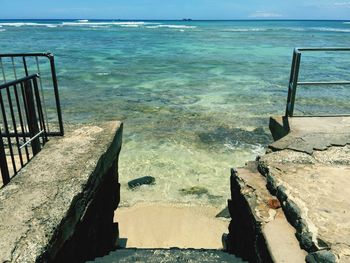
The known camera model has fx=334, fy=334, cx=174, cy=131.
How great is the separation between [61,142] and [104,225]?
1.30 meters

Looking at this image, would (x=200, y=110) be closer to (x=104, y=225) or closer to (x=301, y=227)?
(x=104, y=225)

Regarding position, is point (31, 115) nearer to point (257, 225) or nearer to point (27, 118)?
point (27, 118)

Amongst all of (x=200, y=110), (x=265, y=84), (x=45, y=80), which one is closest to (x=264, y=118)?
(x=200, y=110)

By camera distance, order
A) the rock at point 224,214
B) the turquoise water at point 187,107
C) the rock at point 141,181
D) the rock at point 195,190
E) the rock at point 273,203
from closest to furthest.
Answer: the rock at point 273,203, the rock at point 224,214, the rock at point 195,190, the rock at point 141,181, the turquoise water at point 187,107

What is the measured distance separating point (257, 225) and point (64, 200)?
1.86m

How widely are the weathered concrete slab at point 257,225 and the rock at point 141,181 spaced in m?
2.67

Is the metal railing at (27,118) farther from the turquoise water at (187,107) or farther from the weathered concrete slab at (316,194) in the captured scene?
the weathered concrete slab at (316,194)

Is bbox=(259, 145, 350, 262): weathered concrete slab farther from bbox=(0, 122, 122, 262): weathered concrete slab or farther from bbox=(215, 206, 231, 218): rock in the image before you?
bbox=(0, 122, 122, 262): weathered concrete slab

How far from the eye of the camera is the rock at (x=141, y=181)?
6.85 metres

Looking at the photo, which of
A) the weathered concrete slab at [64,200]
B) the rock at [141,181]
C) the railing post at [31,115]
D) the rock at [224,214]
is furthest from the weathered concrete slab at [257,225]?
the rock at [141,181]

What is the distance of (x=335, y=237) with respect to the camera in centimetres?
275

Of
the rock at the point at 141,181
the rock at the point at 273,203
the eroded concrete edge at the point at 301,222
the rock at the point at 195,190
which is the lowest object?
the rock at the point at 195,190

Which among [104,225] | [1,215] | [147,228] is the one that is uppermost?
[1,215]

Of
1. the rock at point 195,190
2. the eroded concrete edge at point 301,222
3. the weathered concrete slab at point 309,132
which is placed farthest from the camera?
the rock at point 195,190
